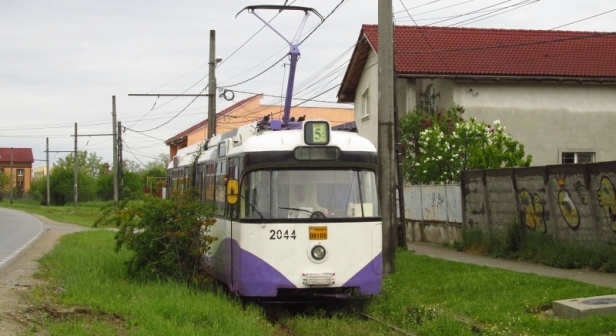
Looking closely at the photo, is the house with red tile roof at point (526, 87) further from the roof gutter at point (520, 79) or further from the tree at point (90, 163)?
the tree at point (90, 163)

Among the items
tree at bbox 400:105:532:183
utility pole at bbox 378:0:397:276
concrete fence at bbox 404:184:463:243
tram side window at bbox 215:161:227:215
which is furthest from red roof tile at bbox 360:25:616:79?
tram side window at bbox 215:161:227:215

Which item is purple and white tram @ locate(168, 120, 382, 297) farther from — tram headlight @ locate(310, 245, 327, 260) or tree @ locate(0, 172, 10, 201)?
tree @ locate(0, 172, 10, 201)

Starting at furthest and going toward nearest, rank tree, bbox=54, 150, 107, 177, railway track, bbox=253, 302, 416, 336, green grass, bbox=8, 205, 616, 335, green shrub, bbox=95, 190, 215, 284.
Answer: tree, bbox=54, 150, 107, 177
green shrub, bbox=95, 190, 215, 284
railway track, bbox=253, 302, 416, 336
green grass, bbox=8, 205, 616, 335

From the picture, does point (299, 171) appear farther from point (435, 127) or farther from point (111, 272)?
point (435, 127)

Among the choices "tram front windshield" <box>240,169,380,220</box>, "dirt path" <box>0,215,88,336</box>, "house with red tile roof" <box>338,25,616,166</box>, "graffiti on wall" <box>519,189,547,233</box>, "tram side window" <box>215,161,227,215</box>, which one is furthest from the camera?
"house with red tile roof" <box>338,25,616,166</box>

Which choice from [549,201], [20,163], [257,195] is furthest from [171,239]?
[20,163]

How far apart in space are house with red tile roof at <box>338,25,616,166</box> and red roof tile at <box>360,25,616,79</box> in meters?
0.04

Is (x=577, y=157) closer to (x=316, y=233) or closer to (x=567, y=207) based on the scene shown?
(x=567, y=207)

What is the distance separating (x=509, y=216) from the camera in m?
20.9

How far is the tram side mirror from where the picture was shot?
41.3ft

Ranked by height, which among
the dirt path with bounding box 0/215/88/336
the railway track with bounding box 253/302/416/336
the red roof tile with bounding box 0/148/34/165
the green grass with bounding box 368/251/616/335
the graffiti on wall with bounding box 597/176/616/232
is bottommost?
the railway track with bounding box 253/302/416/336

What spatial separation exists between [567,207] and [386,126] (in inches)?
168

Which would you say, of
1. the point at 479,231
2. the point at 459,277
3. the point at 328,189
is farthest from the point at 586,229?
the point at 328,189

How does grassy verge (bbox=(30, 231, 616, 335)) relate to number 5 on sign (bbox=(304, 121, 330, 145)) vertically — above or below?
below
